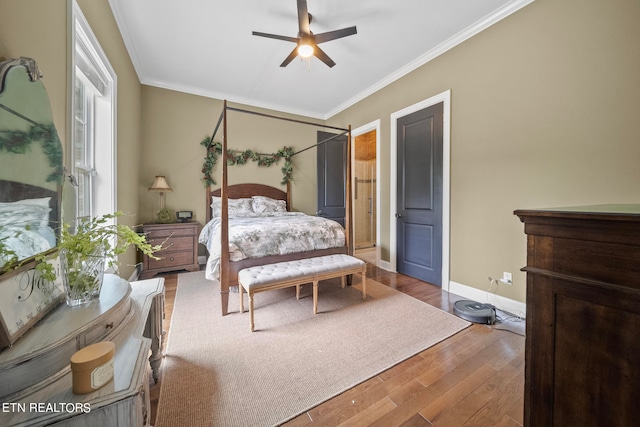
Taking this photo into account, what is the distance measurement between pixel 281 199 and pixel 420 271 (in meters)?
2.79

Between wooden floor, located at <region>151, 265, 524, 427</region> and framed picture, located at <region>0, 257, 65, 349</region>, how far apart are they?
0.81m

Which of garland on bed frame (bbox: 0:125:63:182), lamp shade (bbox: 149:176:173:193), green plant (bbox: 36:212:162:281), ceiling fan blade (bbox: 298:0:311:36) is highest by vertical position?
ceiling fan blade (bbox: 298:0:311:36)

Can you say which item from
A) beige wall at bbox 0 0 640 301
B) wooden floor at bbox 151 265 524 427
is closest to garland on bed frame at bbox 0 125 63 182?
beige wall at bbox 0 0 640 301

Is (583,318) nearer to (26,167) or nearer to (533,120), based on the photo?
(26,167)

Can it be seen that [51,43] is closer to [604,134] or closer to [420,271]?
[604,134]

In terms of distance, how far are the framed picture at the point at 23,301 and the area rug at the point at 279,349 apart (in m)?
0.79

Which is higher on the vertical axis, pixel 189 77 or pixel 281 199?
pixel 189 77

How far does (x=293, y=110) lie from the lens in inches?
192

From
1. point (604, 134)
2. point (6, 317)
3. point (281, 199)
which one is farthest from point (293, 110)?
point (6, 317)

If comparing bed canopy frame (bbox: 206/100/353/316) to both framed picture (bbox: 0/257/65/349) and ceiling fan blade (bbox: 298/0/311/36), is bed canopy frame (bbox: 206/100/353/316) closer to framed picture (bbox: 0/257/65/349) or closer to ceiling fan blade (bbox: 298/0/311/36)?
ceiling fan blade (bbox: 298/0/311/36)

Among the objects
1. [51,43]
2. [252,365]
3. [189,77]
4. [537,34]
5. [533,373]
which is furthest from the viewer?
[189,77]

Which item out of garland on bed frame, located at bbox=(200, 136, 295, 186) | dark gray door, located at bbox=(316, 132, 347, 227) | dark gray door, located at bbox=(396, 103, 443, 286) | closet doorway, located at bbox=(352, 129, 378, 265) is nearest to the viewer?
dark gray door, located at bbox=(396, 103, 443, 286)

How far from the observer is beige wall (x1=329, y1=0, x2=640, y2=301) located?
173 centimetres

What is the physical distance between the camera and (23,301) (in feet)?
2.63
